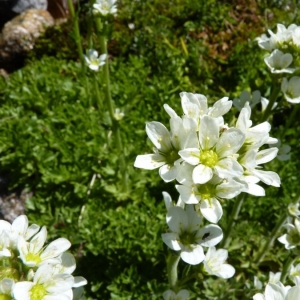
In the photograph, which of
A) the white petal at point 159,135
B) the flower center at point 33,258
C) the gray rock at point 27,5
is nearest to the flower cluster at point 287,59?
the white petal at point 159,135

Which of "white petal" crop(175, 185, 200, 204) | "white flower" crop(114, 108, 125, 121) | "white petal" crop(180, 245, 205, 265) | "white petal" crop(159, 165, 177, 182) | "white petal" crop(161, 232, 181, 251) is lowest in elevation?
"white flower" crop(114, 108, 125, 121)

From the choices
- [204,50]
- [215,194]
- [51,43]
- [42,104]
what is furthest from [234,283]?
[51,43]

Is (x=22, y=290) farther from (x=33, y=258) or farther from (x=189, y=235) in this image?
(x=189, y=235)

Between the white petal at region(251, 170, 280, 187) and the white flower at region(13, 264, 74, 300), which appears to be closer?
the white flower at region(13, 264, 74, 300)

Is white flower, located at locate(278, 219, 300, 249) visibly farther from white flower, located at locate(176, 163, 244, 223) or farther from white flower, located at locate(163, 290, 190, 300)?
white flower, located at locate(176, 163, 244, 223)

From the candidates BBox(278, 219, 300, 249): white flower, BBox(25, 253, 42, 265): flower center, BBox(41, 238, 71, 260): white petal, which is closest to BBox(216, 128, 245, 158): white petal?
BBox(41, 238, 71, 260): white petal

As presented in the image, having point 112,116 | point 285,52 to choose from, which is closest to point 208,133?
point 285,52

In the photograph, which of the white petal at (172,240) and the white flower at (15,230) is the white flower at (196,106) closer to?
the white petal at (172,240)

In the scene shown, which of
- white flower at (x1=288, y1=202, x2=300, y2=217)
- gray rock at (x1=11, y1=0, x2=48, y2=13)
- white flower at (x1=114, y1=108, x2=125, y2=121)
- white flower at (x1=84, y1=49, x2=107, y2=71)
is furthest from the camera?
gray rock at (x1=11, y1=0, x2=48, y2=13)
